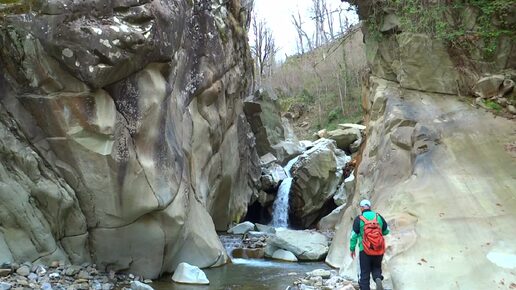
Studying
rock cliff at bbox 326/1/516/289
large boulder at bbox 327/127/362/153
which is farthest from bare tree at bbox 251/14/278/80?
rock cliff at bbox 326/1/516/289

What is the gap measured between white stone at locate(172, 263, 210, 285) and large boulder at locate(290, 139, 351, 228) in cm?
1178

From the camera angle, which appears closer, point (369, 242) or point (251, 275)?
Answer: point (369, 242)

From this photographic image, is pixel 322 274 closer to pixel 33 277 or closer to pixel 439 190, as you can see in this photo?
pixel 439 190

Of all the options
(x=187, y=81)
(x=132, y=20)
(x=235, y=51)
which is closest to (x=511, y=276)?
(x=132, y=20)

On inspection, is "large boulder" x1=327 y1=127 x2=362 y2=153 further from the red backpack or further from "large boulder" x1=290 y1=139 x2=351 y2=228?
the red backpack

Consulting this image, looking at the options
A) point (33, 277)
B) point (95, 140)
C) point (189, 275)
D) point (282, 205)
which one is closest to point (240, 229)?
point (282, 205)

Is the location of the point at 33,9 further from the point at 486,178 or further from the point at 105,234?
the point at 486,178

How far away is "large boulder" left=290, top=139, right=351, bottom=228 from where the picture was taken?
74.1ft

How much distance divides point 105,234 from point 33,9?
475 cm

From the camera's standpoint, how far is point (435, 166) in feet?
35.1

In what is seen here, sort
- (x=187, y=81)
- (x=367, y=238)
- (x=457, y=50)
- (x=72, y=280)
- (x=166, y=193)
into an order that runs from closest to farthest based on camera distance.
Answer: (x=367, y=238)
(x=72, y=280)
(x=166, y=193)
(x=457, y=50)
(x=187, y=81)

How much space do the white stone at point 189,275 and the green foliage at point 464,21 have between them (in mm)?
8549

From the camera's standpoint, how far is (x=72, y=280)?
936 centimetres

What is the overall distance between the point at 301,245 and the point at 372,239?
23.3 ft
